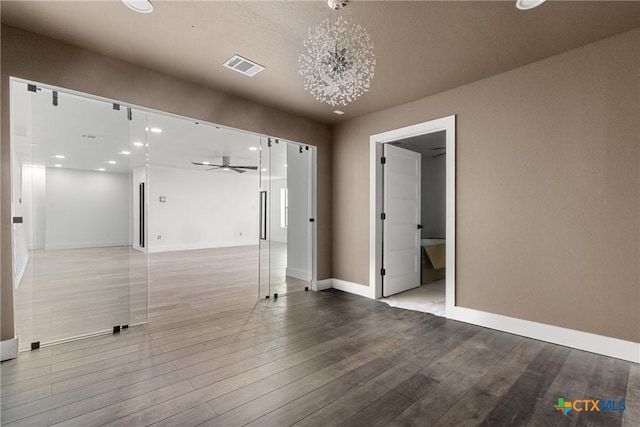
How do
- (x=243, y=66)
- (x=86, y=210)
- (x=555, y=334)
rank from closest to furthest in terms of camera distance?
(x=555, y=334)
(x=243, y=66)
(x=86, y=210)

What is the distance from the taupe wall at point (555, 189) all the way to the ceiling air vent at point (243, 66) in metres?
2.13

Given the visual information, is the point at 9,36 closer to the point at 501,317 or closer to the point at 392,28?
the point at 392,28

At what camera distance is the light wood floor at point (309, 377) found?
67.2 inches

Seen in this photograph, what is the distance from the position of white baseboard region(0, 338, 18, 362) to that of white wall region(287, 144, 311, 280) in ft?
11.0

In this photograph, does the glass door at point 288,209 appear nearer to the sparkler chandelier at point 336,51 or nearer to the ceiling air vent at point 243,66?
the ceiling air vent at point 243,66

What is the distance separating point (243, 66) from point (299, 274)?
3368 mm

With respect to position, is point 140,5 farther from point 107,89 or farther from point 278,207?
point 278,207

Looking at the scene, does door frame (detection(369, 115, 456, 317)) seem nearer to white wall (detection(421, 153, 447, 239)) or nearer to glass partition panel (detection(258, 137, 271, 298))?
glass partition panel (detection(258, 137, 271, 298))

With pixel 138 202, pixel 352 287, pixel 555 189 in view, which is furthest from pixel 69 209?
pixel 555 189

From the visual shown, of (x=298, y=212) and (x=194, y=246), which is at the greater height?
(x=298, y=212)

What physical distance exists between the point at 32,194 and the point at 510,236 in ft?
15.9

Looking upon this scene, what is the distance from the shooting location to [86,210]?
3312 millimetres

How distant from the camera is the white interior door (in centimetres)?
424

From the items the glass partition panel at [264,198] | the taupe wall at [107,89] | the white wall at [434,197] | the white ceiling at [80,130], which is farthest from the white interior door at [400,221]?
the white wall at [434,197]
